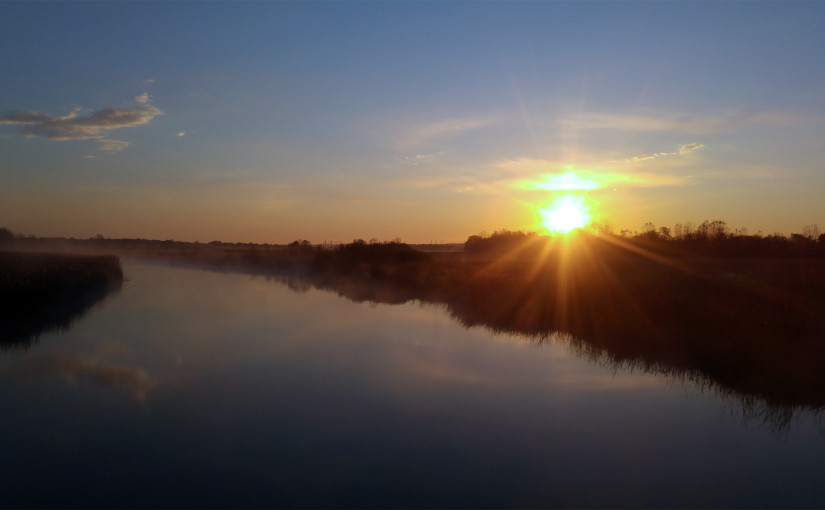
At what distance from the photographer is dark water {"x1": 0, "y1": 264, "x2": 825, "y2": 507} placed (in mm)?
5434

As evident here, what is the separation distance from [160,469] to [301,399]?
9.31 ft

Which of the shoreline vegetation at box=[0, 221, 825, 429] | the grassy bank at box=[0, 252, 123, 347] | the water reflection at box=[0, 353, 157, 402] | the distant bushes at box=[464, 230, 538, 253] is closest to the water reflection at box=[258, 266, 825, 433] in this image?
the shoreline vegetation at box=[0, 221, 825, 429]

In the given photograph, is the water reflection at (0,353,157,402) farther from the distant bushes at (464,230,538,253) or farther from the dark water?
the distant bushes at (464,230,538,253)

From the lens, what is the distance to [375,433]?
22.9ft

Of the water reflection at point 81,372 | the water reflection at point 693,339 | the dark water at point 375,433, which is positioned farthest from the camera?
the water reflection at point 81,372

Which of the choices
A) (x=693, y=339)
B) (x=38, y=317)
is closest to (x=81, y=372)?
(x=38, y=317)

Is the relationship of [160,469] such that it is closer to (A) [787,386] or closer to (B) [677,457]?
(B) [677,457]

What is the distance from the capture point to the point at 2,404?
26.4ft

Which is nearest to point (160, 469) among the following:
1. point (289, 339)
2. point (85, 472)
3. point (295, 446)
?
point (85, 472)

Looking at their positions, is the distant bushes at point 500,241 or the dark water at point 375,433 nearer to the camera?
the dark water at point 375,433

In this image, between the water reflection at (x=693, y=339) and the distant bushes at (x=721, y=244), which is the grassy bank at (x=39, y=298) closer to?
the water reflection at (x=693, y=339)

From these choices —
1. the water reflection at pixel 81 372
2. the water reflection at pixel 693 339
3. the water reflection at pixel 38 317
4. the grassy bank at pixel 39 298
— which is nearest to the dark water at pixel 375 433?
the water reflection at pixel 81 372

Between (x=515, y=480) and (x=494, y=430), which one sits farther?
(x=494, y=430)

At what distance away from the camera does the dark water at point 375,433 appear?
Answer: 5.43 meters
